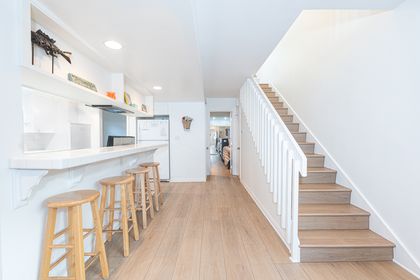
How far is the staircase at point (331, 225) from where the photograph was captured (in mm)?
1832

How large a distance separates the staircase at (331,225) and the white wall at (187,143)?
2916mm

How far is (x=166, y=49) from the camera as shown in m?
2.21

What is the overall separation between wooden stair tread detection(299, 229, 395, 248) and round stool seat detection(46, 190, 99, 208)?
6.21 ft

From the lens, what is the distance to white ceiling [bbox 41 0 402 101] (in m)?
1.53

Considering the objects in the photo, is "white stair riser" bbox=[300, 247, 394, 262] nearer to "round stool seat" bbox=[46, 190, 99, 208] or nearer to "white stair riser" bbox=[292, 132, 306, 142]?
"white stair riser" bbox=[292, 132, 306, 142]

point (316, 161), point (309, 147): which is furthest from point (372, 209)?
point (309, 147)

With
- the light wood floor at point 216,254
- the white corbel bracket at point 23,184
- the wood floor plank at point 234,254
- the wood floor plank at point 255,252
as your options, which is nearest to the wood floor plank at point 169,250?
the light wood floor at point 216,254

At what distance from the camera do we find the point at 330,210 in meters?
2.21

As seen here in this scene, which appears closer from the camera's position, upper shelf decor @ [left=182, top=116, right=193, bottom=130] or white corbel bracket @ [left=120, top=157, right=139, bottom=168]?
white corbel bracket @ [left=120, top=157, right=139, bottom=168]

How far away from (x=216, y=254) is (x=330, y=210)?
1.37m

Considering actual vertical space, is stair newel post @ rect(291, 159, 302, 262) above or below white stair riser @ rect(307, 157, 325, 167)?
below

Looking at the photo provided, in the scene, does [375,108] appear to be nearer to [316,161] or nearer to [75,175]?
[316,161]

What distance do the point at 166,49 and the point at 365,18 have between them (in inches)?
87.4

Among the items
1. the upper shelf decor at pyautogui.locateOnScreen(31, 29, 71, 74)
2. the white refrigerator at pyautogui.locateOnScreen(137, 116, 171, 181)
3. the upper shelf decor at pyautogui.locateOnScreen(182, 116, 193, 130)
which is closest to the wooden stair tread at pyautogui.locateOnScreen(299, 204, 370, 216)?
the upper shelf decor at pyautogui.locateOnScreen(31, 29, 71, 74)
